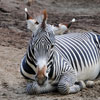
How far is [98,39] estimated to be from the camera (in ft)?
22.5

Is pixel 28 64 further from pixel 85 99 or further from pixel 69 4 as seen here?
pixel 69 4

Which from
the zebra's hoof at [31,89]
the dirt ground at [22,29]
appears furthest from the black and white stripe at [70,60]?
the dirt ground at [22,29]

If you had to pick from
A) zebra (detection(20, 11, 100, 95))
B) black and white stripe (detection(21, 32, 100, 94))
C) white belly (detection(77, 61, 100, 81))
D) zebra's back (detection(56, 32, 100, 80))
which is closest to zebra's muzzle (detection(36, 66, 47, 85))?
zebra (detection(20, 11, 100, 95))

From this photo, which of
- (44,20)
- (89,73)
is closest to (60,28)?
(44,20)

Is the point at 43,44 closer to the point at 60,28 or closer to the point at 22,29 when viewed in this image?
the point at 60,28

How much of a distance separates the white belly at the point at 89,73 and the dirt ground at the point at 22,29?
0.26 m

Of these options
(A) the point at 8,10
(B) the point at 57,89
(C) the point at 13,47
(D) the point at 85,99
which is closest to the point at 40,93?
(B) the point at 57,89

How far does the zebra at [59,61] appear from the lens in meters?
5.05

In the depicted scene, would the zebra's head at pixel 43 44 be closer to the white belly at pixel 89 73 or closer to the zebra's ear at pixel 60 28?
the zebra's ear at pixel 60 28

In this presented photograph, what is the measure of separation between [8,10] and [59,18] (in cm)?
178

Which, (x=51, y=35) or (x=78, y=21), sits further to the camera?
(x=78, y=21)

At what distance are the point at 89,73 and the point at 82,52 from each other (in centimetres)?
36

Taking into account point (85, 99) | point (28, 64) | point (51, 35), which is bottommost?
point (85, 99)

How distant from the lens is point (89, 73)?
6.36 metres
